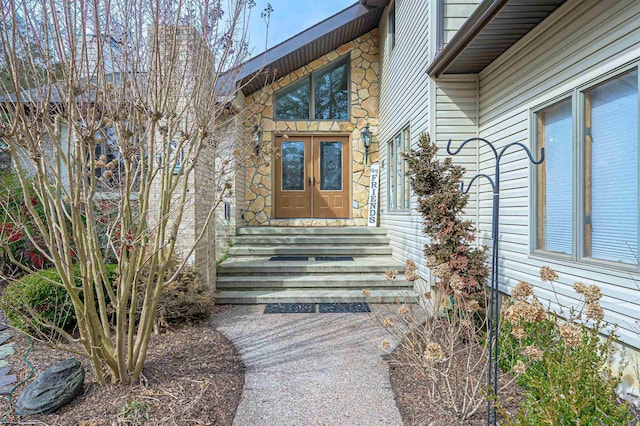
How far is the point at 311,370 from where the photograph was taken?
3.18m

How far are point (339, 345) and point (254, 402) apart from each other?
1.25 meters

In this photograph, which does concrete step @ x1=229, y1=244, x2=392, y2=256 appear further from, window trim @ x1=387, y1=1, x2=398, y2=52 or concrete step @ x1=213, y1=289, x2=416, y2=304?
window trim @ x1=387, y1=1, x2=398, y2=52

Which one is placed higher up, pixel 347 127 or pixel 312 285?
pixel 347 127

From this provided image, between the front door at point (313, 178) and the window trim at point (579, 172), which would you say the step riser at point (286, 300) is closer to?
the window trim at point (579, 172)

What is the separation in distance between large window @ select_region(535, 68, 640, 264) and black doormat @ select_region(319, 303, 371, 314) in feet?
7.55

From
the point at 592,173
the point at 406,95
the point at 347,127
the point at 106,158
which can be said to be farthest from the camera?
the point at 347,127

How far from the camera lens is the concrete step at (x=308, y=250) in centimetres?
651

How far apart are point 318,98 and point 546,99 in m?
5.55

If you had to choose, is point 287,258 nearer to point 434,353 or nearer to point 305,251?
point 305,251

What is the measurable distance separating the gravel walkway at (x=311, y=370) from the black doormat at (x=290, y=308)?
0.14m

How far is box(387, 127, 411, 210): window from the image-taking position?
5949 mm

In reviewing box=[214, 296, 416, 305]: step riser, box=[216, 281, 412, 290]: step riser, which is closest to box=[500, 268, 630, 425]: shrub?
box=[214, 296, 416, 305]: step riser

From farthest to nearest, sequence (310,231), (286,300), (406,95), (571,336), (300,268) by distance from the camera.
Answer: (310,231) → (300,268) → (406,95) → (286,300) → (571,336)

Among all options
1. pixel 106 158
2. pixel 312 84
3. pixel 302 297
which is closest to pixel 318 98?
pixel 312 84
